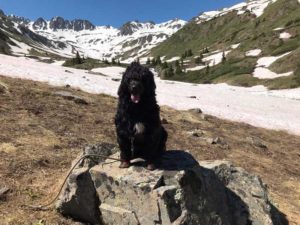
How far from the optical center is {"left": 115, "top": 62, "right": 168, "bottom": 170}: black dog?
9.53 metres

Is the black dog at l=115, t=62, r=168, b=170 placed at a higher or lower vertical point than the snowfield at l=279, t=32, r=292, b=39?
lower

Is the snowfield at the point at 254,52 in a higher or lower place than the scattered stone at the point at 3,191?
lower

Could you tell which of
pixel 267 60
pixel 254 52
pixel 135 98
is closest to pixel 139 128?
pixel 135 98

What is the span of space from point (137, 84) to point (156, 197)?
263cm

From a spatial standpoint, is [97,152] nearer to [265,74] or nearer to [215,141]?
[215,141]

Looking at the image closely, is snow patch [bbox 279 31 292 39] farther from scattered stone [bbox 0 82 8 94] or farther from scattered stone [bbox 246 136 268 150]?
scattered stone [bbox 0 82 8 94]

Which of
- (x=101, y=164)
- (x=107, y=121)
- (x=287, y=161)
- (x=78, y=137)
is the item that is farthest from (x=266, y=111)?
(x=101, y=164)

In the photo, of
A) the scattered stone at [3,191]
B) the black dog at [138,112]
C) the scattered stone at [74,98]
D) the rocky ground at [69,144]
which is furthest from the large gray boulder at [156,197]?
the scattered stone at [74,98]

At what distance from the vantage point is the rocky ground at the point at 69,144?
482 inches

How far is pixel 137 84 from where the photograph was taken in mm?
9414

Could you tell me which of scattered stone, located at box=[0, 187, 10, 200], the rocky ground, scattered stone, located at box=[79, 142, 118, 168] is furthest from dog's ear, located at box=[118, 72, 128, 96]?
scattered stone, located at box=[0, 187, 10, 200]

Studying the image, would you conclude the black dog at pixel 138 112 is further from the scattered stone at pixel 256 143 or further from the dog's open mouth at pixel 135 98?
the scattered stone at pixel 256 143

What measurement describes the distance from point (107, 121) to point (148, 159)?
12.7 metres

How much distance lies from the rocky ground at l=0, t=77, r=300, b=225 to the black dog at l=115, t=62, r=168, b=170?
292 centimetres
